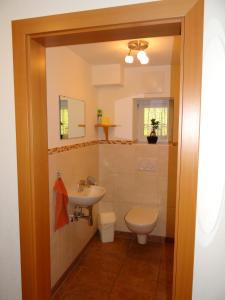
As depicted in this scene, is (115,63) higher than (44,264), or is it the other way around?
(115,63)

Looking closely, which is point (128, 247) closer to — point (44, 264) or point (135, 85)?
point (44, 264)

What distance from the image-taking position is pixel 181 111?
3.31 feet

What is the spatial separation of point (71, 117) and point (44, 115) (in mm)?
1183

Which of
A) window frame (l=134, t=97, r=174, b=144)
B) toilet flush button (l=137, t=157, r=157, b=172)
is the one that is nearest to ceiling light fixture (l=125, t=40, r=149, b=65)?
window frame (l=134, t=97, r=174, b=144)

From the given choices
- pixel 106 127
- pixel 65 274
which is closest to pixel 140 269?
pixel 65 274

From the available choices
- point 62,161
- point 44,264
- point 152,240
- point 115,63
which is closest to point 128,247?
point 152,240

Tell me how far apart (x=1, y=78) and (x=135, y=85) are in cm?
222

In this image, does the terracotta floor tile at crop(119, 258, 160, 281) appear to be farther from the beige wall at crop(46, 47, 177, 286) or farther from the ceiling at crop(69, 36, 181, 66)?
the ceiling at crop(69, 36, 181, 66)

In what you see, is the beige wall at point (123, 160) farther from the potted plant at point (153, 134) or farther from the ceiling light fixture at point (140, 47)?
the ceiling light fixture at point (140, 47)

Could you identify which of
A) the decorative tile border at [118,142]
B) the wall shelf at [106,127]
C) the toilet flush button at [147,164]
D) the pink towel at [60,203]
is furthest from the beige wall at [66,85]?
the toilet flush button at [147,164]

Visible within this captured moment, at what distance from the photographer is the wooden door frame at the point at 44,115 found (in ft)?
3.28

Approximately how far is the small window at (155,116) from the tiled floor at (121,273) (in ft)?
5.11

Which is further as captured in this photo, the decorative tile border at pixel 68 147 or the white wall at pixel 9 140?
the decorative tile border at pixel 68 147

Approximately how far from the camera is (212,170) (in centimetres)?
100
